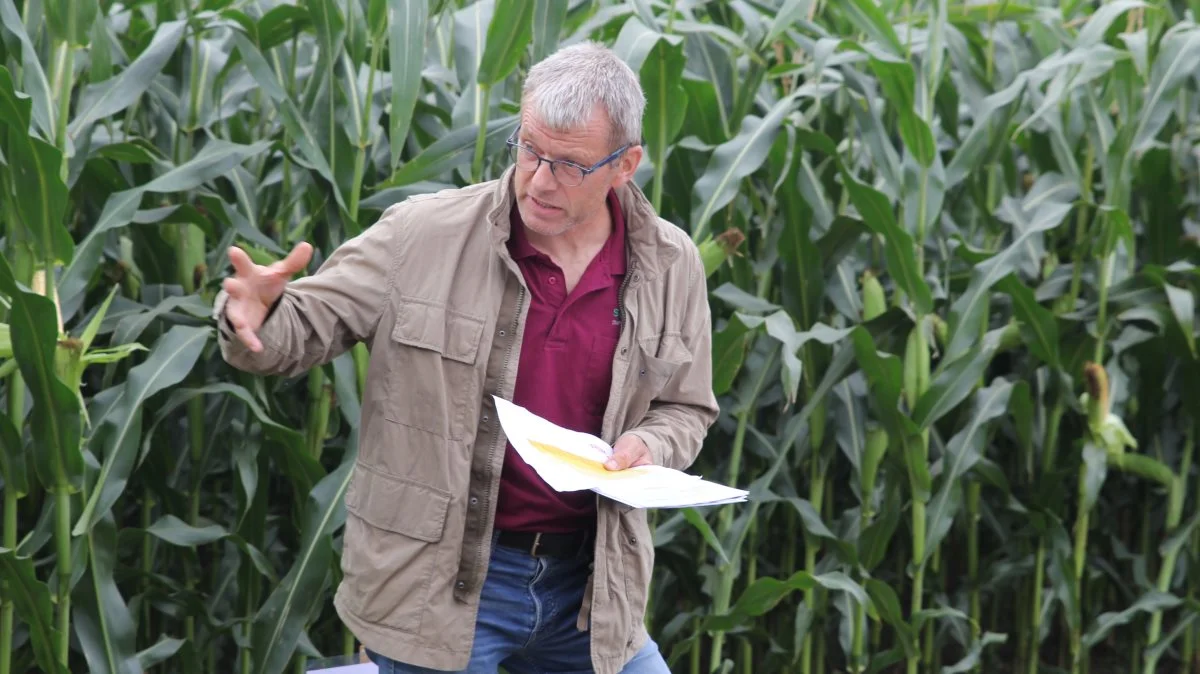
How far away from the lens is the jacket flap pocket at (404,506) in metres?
2.13

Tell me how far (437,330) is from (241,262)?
14.0 inches

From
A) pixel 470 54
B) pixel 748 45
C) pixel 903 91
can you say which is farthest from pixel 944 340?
pixel 470 54

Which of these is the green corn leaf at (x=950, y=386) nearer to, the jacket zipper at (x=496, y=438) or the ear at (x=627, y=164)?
the ear at (x=627, y=164)

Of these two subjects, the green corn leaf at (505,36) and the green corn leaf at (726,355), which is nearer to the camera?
the green corn leaf at (505,36)

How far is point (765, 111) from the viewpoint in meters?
4.28

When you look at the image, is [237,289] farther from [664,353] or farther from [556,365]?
[664,353]

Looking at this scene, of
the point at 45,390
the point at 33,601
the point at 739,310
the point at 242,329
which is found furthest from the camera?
the point at 739,310

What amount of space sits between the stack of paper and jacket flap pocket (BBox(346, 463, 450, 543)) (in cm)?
19

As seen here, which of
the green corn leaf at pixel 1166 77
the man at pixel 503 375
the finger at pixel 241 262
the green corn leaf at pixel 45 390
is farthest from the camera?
the green corn leaf at pixel 1166 77

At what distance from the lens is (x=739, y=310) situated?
3.92 m

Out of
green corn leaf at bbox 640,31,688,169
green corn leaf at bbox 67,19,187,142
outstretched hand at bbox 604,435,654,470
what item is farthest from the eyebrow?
green corn leaf at bbox 67,19,187,142

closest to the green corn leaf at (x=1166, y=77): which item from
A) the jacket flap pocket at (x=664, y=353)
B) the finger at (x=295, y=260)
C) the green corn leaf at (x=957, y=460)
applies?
the green corn leaf at (x=957, y=460)

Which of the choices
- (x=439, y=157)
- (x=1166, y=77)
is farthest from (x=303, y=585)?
(x=1166, y=77)

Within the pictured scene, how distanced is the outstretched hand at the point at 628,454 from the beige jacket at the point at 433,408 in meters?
0.03
